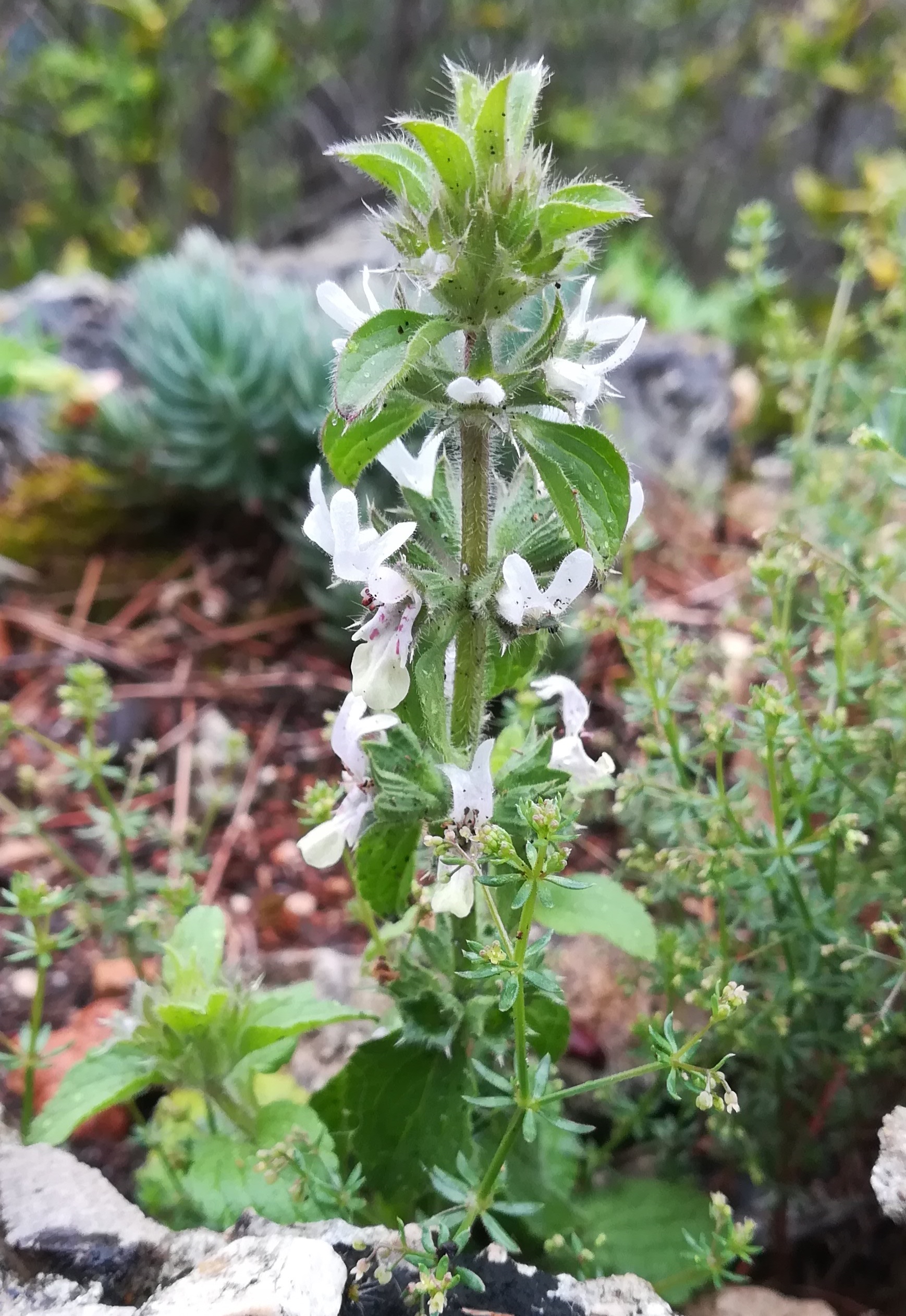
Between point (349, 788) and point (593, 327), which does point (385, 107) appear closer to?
point (593, 327)

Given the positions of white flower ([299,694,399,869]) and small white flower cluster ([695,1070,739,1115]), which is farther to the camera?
white flower ([299,694,399,869])

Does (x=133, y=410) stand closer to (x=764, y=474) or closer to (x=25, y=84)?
(x=764, y=474)

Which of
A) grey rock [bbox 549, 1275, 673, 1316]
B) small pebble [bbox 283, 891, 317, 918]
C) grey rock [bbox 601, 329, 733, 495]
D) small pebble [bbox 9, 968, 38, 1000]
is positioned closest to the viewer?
grey rock [bbox 549, 1275, 673, 1316]

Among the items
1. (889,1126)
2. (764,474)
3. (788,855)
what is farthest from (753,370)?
(889,1126)

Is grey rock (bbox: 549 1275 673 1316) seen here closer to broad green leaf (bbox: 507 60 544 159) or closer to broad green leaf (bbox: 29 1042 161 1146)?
broad green leaf (bbox: 29 1042 161 1146)

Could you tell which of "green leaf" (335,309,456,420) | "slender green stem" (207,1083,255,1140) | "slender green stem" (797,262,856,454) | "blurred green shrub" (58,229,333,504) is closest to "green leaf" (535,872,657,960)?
"slender green stem" (207,1083,255,1140)

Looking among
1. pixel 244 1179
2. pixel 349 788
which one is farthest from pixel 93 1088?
pixel 349 788

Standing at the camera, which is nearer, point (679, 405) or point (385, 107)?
point (679, 405)

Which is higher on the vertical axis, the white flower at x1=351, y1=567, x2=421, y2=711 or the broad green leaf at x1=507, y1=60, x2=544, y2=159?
the broad green leaf at x1=507, y1=60, x2=544, y2=159
